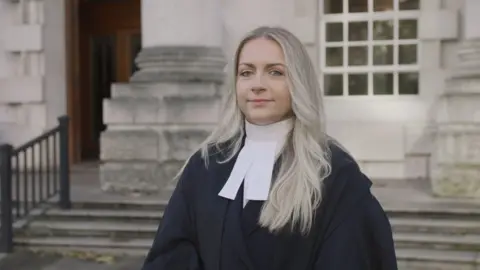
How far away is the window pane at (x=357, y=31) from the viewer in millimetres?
9391

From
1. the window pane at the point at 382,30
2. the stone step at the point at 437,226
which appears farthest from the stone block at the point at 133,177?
the window pane at the point at 382,30

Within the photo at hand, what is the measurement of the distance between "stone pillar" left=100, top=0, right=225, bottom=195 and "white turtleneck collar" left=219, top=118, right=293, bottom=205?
553 cm

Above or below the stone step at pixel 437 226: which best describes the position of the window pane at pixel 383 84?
above

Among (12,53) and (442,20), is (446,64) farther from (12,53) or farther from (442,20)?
(12,53)

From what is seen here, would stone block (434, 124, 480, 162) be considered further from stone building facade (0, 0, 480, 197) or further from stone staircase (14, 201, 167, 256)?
stone staircase (14, 201, 167, 256)

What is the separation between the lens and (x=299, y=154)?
2.19 meters

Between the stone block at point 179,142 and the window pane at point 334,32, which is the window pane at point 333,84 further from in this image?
the stone block at point 179,142

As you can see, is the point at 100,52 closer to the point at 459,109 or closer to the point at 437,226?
the point at 459,109

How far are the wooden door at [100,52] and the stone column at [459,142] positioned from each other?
5.98 m

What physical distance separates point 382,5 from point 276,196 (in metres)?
7.55

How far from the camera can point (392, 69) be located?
30.3ft

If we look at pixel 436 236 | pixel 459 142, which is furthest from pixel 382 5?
pixel 436 236

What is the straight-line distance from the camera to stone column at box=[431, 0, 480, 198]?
7.25 m

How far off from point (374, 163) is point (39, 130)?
4.80 meters
